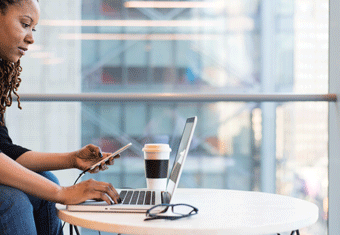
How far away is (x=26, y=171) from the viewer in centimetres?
68

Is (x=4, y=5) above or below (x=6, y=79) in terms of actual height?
above

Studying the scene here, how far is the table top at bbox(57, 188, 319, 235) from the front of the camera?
52 centimetres

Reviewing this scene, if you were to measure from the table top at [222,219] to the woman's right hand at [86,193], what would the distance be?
2 centimetres

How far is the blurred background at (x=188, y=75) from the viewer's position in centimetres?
297

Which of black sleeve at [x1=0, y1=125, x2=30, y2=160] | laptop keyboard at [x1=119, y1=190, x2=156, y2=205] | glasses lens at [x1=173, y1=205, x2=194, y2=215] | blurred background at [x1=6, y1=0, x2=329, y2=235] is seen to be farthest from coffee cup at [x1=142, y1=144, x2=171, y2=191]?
blurred background at [x1=6, y1=0, x2=329, y2=235]

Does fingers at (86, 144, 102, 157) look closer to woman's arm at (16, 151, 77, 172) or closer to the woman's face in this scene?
woman's arm at (16, 151, 77, 172)

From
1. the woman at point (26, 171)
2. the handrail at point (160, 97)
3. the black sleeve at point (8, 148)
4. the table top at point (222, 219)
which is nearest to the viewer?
the table top at point (222, 219)

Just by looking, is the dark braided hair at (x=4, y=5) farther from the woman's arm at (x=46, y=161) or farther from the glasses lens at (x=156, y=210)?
the glasses lens at (x=156, y=210)

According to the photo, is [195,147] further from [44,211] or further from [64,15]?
[44,211]

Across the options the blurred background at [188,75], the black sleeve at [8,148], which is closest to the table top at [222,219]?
the black sleeve at [8,148]

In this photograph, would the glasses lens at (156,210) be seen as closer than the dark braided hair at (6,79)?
Yes

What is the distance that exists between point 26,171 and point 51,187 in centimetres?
6

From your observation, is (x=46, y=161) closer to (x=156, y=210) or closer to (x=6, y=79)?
(x=6, y=79)

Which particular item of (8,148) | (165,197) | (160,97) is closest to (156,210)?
(165,197)
